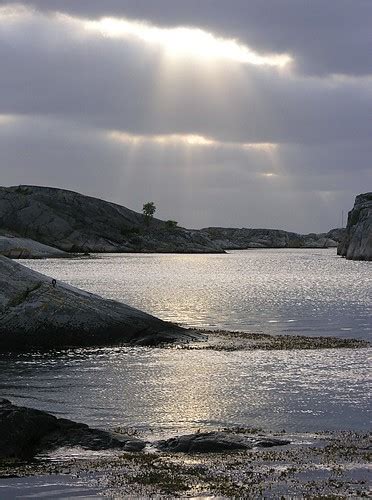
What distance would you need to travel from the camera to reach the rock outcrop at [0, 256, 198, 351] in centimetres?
3912

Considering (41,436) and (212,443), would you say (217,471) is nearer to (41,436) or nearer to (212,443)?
(212,443)

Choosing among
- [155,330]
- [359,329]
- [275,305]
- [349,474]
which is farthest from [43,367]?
[275,305]

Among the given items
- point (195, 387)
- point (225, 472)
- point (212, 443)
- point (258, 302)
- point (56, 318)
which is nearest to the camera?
point (225, 472)

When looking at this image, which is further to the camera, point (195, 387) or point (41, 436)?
point (195, 387)

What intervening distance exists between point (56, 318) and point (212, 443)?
21.0m

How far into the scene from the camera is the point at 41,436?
68.0ft

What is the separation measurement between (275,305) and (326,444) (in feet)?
169

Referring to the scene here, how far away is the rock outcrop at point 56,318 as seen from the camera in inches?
1540

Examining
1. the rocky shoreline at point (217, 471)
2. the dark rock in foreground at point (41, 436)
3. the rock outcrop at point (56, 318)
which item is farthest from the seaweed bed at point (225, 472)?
the rock outcrop at point (56, 318)

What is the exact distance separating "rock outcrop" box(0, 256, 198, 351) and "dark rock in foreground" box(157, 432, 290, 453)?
64.4 feet

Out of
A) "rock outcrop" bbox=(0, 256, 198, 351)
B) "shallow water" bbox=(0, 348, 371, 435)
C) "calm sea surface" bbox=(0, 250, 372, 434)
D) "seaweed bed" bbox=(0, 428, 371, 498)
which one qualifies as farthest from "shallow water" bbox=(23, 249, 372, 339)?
"seaweed bed" bbox=(0, 428, 371, 498)

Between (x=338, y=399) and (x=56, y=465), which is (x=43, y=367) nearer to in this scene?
(x=338, y=399)

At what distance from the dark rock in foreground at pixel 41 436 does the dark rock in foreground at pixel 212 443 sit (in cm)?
82

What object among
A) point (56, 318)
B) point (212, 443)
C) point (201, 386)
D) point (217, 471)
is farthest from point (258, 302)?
point (217, 471)
